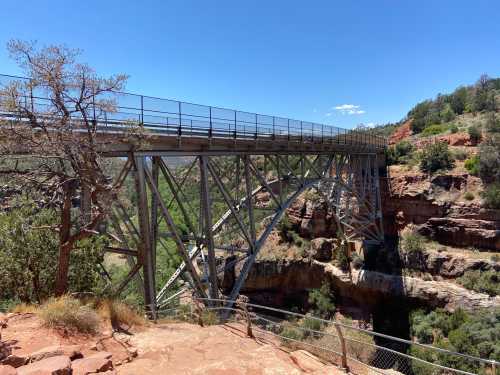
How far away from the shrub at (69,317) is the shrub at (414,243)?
26661mm

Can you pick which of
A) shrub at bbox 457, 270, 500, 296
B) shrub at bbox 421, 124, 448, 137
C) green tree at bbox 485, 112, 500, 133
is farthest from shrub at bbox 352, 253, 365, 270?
shrub at bbox 421, 124, 448, 137

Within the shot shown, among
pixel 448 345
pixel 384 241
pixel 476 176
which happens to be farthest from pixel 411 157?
pixel 448 345

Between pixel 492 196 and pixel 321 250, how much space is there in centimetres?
1367

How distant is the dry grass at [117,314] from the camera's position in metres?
7.84

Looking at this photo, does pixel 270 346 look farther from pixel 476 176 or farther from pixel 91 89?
pixel 476 176

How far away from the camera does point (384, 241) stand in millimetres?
32312

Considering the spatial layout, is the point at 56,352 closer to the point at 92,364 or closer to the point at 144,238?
the point at 92,364

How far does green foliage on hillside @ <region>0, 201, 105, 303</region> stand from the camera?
11.4m

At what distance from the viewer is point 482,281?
952 inches

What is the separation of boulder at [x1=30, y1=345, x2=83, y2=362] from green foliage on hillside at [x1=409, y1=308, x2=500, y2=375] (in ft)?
55.5

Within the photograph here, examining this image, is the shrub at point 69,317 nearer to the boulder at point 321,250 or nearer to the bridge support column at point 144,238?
the bridge support column at point 144,238

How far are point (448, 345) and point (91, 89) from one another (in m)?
22.3

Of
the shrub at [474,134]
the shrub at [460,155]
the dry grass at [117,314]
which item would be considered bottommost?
the dry grass at [117,314]

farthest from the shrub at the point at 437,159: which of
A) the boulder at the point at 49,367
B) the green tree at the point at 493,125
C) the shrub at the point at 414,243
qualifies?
the boulder at the point at 49,367
